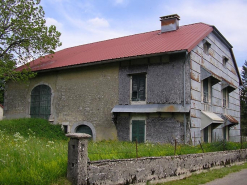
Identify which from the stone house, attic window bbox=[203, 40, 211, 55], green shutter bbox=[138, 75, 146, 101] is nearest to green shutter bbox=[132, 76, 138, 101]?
the stone house

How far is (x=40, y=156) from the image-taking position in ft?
21.5

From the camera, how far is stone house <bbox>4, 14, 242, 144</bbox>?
13.6 meters

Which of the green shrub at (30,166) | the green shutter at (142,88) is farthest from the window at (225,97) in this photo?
the green shrub at (30,166)

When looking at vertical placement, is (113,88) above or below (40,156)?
above

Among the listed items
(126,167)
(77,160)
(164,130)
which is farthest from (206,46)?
(77,160)

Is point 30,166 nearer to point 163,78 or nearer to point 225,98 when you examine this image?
point 163,78

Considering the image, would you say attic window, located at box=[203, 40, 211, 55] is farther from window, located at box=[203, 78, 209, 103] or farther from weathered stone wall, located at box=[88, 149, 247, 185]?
weathered stone wall, located at box=[88, 149, 247, 185]

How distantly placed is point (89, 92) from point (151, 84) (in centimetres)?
398

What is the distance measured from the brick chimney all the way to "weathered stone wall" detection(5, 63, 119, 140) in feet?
15.0

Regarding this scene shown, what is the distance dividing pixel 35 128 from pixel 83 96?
329cm

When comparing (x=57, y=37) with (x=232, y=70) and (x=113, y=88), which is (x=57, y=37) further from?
(x=232, y=70)

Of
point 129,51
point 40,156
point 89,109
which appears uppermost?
point 129,51

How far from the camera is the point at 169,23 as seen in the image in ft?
58.5

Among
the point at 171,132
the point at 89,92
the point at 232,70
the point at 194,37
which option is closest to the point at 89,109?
the point at 89,92
